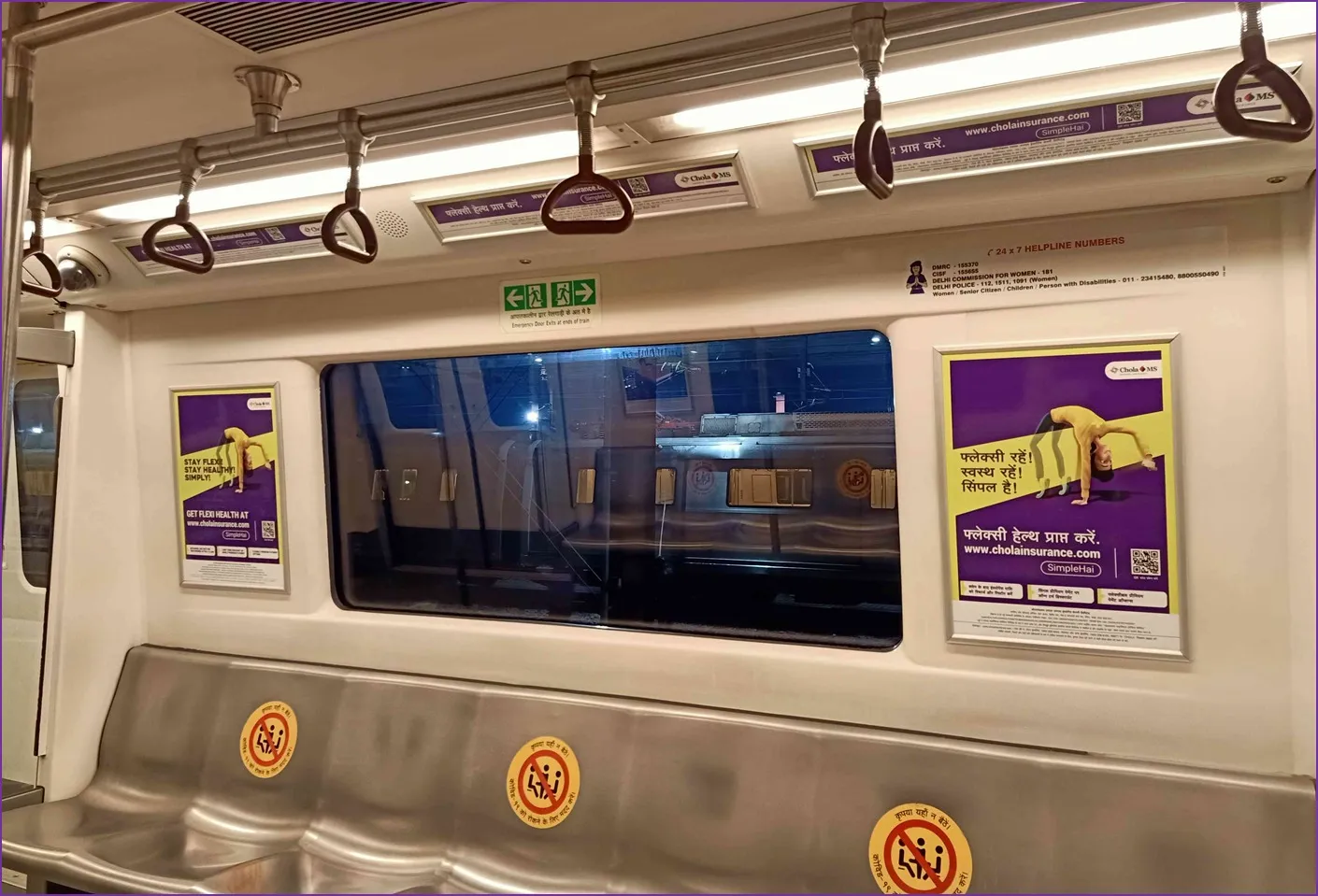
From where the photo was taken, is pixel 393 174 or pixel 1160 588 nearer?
pixel 1160 588

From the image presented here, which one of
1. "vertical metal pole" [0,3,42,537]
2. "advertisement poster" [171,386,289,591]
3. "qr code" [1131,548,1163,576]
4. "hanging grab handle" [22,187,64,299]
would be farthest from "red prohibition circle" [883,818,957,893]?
"hanging grab handle" [22,187,64,299]

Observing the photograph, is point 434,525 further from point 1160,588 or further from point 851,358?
Answer: point 1160,588

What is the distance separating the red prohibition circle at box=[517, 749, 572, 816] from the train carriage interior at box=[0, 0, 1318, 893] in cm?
1

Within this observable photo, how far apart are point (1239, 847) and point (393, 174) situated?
2289 mm

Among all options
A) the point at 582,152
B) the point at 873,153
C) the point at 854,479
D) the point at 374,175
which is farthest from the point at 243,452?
the point at 873,153

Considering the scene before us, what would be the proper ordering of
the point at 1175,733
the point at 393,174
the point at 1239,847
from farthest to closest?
the point at 393,174, the point at 1175,733, the point at 1239,847

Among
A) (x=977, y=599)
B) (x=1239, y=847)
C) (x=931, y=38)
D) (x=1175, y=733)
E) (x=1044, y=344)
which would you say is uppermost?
(x=931, y=38)

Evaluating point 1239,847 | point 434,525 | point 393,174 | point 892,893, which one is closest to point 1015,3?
point 393,174

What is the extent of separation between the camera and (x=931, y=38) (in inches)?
53.1

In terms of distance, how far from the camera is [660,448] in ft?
8.00

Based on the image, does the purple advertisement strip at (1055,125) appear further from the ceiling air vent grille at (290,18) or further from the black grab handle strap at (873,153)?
the ceiling air vent grille at (290,18)

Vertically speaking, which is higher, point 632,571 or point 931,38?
point 931,38

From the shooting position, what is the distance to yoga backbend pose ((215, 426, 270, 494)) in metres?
2.69

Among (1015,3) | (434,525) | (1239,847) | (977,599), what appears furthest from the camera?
(434,525)
